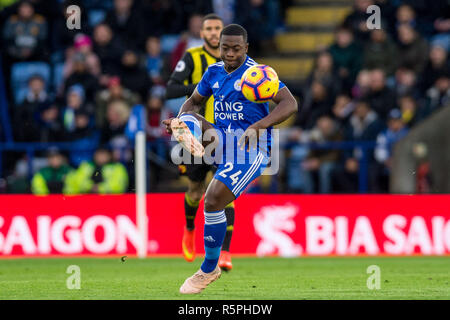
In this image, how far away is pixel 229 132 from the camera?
9.02m

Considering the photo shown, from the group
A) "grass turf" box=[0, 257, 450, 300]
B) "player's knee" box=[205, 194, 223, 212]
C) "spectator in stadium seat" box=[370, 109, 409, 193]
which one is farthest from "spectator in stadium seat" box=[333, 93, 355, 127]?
"player's knee" box=[205, 194, 223, 212]

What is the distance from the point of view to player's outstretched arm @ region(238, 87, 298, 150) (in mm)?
8430

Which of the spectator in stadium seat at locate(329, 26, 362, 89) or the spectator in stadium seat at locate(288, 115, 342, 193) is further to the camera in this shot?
the spectator in stadium seat at locate(329, 26, 362, 89)

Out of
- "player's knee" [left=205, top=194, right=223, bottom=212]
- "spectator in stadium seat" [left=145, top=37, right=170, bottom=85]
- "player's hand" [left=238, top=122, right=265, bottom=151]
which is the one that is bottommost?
"player's knee" [left=205, top=194, right=223, bottom=212]

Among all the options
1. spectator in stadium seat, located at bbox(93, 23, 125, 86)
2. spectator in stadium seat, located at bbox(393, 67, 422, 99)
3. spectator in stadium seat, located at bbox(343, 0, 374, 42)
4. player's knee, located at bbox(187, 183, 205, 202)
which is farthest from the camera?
spectator in stadium seat, located at bbox(93, 23, 125, 86)

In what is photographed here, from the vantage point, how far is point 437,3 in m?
18.0

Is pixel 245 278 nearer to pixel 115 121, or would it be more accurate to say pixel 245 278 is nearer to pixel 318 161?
pixel 318 161

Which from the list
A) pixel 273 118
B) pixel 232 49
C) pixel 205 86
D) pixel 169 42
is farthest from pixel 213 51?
pixel 169 42

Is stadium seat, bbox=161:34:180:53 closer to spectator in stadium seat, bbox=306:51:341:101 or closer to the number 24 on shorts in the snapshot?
spectator in stadium seat, bbox=306:51:341:101

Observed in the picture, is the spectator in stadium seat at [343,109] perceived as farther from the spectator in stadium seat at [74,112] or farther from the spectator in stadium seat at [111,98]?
the spectator in stadium seat at [74,112]

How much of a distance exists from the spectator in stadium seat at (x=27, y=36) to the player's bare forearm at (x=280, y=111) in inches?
415

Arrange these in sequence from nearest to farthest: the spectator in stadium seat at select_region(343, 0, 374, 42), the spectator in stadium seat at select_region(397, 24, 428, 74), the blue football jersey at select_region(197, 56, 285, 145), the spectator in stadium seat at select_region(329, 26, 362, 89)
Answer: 1. the blue football jersey at select_region(197, 56, 285, 145)
2. the spectator in stadium seat at select_region(397, 24, 428, 74)
3. the spectator in stadium seat at select_region(329, 26, 362, 89)
4. the spectator in stadium seat at select_region(343, 0, 374, 42)

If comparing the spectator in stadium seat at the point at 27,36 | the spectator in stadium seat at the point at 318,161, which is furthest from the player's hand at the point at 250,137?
the spectator in stadium seat at the point at 27,36

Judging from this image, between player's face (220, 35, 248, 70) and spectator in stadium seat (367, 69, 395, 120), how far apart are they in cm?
745
